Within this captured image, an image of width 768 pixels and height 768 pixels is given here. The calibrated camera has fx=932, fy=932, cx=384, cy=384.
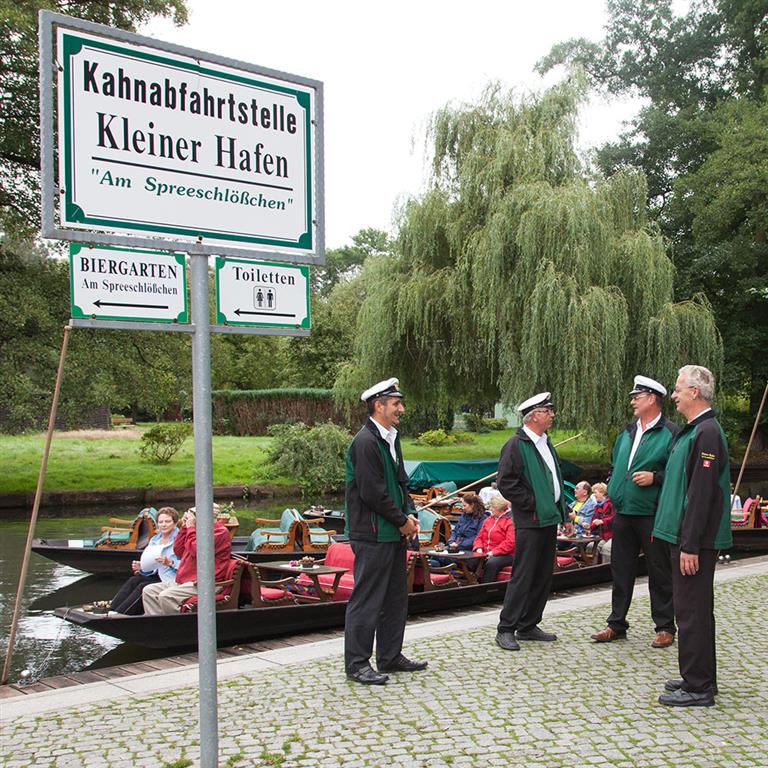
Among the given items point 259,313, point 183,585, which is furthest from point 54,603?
point 259,313

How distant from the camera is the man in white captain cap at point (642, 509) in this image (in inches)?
258

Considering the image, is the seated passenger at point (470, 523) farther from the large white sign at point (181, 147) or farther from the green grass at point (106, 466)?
the green grass at point (106, 466)

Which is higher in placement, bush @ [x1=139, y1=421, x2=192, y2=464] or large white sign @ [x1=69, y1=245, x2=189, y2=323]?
large white sign @ [x1=69, y1=245, x2=189, y2=323]

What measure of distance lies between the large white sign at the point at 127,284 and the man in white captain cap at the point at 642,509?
3.90 m

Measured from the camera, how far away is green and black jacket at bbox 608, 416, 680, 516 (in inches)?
257

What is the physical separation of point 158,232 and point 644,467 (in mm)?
4157

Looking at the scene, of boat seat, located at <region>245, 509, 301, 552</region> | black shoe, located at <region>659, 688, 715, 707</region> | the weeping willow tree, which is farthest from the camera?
the weeping willow tree

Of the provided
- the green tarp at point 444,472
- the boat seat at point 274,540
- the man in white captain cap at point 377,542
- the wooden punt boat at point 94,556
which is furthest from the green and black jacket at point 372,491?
the green tarp at point 444,472

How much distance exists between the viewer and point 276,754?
14.4 ft

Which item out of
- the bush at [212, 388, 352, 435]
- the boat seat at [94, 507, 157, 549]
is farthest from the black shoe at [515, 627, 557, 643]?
the bush at [212, 388, 352, 435]

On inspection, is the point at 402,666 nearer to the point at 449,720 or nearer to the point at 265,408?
the point at 449,720

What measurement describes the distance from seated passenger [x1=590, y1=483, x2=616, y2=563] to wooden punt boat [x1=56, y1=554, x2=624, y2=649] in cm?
226

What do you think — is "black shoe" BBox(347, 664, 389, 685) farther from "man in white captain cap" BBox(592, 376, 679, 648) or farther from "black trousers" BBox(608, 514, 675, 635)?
"black trousers" BBox(608, 514, 675, 635)

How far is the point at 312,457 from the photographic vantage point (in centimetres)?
2853
